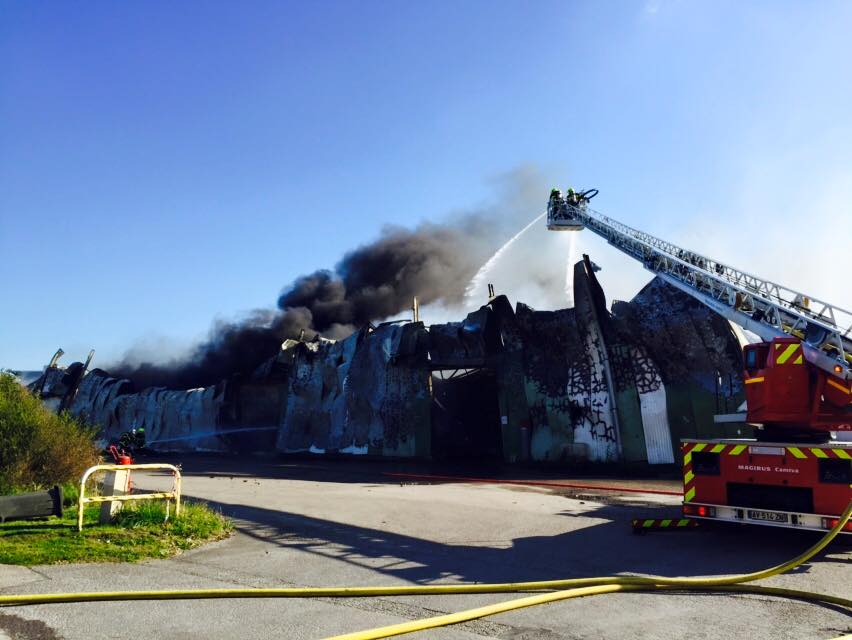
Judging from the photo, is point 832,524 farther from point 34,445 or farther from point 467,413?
point 467,413

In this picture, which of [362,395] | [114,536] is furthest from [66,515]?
[362,395]

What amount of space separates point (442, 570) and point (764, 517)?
404cm

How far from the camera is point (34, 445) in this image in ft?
32.7

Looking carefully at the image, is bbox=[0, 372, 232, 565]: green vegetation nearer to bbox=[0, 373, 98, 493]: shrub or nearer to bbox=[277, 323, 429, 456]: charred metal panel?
bbox=[0, 373, 98, 493]: shrub

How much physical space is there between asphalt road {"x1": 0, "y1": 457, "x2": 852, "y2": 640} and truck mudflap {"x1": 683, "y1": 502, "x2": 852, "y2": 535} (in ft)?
1.03

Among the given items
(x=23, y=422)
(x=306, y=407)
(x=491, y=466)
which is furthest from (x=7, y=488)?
(x=306, y=407)

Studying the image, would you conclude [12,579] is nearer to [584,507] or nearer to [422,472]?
[584,507]

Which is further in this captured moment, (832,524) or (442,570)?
(832,524)

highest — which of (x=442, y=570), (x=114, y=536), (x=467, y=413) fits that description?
(x=467, y=413)

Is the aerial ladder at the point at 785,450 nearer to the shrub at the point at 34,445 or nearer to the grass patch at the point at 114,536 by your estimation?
the grass patch at the point at 114,536

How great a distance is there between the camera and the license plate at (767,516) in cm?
754

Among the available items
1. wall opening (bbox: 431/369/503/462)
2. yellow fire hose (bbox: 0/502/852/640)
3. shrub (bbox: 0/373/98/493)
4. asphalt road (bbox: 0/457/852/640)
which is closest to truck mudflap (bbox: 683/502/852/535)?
asphalt road (bbox: 0/457/852/640)

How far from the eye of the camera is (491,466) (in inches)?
782

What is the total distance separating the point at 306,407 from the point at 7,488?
53.9 ft
